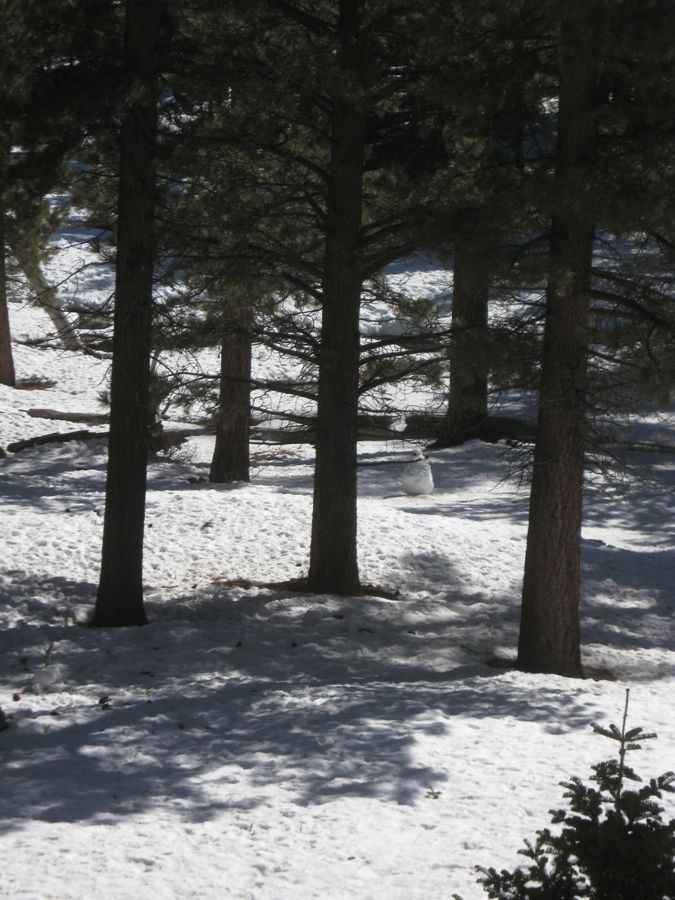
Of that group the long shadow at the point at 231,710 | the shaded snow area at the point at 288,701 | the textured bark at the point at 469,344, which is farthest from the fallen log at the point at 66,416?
the textured bark at the point at 469,344

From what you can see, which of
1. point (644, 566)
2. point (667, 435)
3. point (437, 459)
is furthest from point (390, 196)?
point (667, 435)

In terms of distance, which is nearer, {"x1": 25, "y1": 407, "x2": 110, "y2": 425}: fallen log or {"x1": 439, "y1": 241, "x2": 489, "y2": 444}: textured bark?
{"x1": 439, "y1": 241, "x2": 489, "y2": 444}: textured bark

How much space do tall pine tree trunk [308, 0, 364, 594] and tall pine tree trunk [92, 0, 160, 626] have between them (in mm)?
1714

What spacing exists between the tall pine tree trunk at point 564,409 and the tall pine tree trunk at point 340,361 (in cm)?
214

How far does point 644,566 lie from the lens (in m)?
12.7

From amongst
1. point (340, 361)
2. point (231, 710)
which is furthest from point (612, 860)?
point (340, 361)

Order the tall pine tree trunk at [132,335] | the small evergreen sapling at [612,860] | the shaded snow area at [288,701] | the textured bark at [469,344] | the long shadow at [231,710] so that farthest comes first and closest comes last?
the tall pine tree trunk at [132,335] < the textured bark at [469,344] < the long shadow at [231,710] < the shaded snow area at [288,701] < the small evergreen sapling at [612,860]

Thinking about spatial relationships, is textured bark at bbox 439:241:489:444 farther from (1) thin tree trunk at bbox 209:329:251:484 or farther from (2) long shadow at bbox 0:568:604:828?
(1) thin tree trunk at bbox 209:329:251:484

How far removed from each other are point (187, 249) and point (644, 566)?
679 cm

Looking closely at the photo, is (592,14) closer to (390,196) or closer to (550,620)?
(390,196)

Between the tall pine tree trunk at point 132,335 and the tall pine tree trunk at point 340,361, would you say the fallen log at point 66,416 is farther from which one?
the tall pine tree trunk at point 132,335

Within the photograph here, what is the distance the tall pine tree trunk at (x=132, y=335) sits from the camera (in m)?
8.95

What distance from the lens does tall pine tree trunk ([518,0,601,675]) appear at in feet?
25.9

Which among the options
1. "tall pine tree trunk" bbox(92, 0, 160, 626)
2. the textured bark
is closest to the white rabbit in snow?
the textured bark
